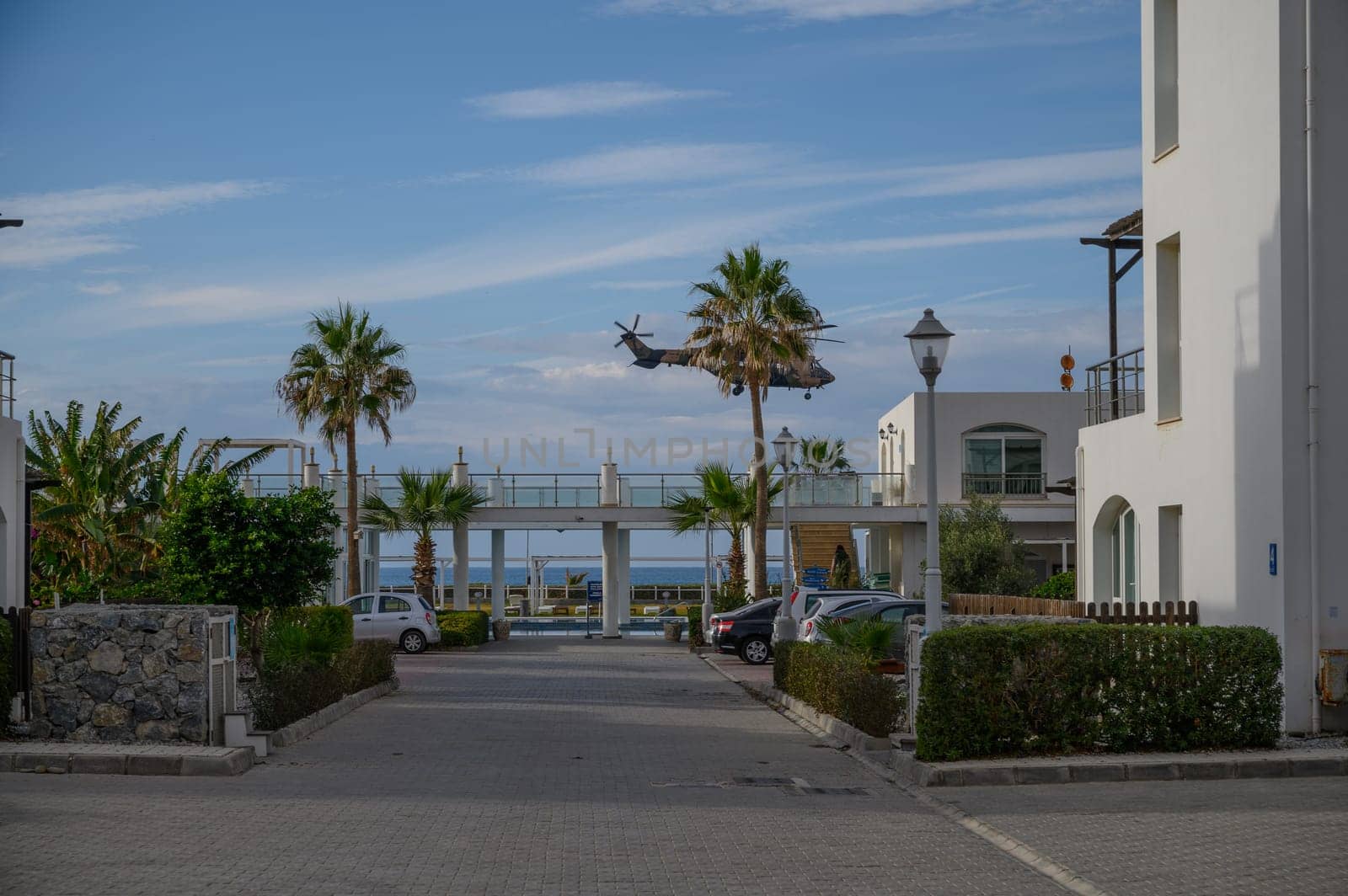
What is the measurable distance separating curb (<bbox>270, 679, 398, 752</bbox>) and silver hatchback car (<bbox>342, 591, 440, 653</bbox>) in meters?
13.9

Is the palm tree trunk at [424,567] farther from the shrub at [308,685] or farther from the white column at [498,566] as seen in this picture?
the shrub at [308,685]

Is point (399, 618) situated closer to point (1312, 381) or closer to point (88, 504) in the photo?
point (88, 504)

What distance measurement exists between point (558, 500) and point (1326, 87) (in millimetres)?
34869

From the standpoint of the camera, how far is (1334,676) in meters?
15.0

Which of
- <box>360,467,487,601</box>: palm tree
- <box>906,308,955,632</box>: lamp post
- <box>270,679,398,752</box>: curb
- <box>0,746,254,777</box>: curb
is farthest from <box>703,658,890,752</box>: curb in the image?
<box>360,467,487,601</box>: palm tree

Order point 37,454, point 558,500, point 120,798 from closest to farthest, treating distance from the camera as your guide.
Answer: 1. point 120,798
2. point 37,454
3. point 558,500

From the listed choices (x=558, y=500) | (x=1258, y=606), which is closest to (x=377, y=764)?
(x=1258, y=606)

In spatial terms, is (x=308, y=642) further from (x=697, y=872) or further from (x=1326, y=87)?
(x=1326, y=87)

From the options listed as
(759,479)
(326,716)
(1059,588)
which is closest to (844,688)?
(326,716)

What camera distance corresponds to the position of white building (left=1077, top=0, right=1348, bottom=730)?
1520cm

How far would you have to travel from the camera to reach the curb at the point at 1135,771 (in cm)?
1258

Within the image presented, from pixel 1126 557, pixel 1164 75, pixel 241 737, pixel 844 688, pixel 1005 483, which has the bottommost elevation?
pixel 241 737

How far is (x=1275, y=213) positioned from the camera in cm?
1552

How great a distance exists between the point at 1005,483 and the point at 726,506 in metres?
11.6
